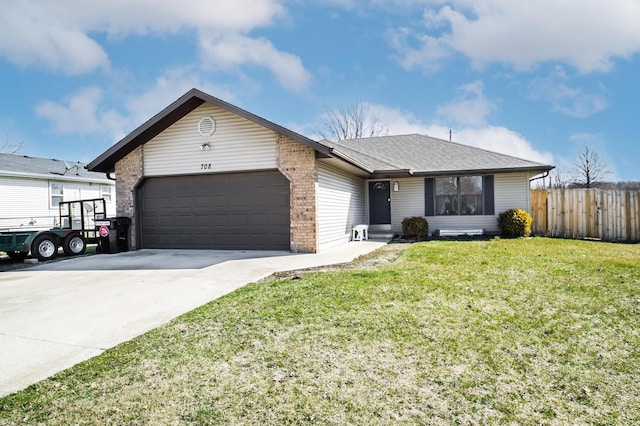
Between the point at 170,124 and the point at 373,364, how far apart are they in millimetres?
10081

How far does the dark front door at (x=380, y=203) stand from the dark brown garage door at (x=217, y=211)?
609cm

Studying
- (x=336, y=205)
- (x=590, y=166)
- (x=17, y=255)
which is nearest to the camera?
(x=17, y=255)

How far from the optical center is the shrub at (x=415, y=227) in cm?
1367

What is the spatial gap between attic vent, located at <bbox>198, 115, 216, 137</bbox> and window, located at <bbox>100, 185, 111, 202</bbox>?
13.1 metres

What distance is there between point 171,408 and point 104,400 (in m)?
0.54

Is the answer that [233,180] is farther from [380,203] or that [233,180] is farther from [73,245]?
[380,203]

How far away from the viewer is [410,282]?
234 inches

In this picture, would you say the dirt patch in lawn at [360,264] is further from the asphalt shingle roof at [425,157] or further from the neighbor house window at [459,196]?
the neighbor house window at [459,196]

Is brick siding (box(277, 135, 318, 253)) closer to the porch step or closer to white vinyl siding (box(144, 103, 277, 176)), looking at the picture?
white vinyl siding (box(144, 103, 277, 176))

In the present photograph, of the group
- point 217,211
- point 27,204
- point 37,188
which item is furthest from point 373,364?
point 37,188

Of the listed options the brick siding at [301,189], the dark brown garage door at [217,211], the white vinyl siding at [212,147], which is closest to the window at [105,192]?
the dark brown garage door at [217,211]

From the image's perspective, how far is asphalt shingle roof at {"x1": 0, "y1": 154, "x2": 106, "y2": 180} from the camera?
54.0 feet

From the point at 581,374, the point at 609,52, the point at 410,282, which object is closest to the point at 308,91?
the point at 609,52

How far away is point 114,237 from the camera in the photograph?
10969 mm
